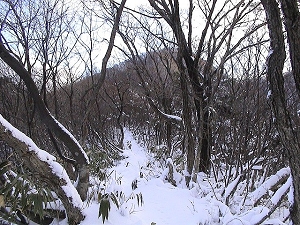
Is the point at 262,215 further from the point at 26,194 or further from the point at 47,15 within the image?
the point at 47,15

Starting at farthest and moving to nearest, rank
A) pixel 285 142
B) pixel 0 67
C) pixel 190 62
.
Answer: pixel 0 67 → pixel 190 62 → pixel 285 142

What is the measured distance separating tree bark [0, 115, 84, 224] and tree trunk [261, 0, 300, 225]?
2100mm

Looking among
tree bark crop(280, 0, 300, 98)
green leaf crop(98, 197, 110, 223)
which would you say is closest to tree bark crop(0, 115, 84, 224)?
green leaf crop(98, 197, 110, 223)

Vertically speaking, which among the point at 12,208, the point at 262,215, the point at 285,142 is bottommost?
the point at 262,215

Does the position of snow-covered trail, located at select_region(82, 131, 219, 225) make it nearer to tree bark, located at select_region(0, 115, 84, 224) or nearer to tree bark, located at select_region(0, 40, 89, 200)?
tree bark, located at select_region(0, 115, 84, 224)

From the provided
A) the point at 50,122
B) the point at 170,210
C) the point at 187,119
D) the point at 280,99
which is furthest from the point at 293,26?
the point at 187,119

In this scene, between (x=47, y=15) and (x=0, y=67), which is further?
(x=0, y=67)

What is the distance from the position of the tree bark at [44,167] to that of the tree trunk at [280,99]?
6.89 ft

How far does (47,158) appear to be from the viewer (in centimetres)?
268

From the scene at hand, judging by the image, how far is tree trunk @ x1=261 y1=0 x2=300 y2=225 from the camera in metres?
1.69

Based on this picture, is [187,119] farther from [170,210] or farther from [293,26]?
[293,26]

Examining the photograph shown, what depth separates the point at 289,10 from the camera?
5.15 feet

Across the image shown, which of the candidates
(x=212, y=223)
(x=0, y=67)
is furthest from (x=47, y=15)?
(x=212, y=223)

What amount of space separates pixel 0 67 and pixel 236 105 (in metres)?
6.39
